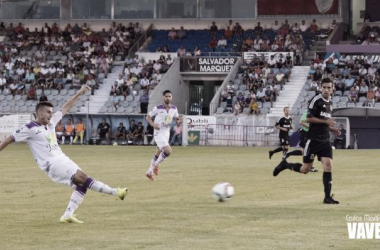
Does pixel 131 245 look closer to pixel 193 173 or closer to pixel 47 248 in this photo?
pixel 47 248

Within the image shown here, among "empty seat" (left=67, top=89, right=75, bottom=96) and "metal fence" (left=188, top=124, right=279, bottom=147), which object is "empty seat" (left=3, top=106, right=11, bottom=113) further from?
"metal fence" (left=188, top=124, right=279, bottom=147)

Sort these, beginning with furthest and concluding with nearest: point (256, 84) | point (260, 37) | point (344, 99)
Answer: point (260, 37) < point (256, 84) < point (344, 99)

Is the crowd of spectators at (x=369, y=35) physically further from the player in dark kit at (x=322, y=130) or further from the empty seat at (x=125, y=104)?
the player in dark kit at (x=322, y=130)

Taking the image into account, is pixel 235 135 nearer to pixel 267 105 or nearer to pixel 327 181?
pixel 267 105

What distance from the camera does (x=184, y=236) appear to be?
529 inches

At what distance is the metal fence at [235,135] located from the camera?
1999 inches

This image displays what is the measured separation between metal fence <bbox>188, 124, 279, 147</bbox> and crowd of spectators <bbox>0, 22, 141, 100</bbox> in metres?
11.2

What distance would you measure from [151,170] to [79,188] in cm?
1018

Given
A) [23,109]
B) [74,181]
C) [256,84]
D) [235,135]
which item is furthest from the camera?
[23,109]

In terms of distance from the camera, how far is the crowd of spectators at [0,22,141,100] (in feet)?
199

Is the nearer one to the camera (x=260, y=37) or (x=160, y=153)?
(x=160, y=153)

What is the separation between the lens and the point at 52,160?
48.9 feet

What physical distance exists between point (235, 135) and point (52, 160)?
36.8 meters

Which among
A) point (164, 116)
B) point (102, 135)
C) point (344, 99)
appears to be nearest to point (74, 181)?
point (164, 116)
